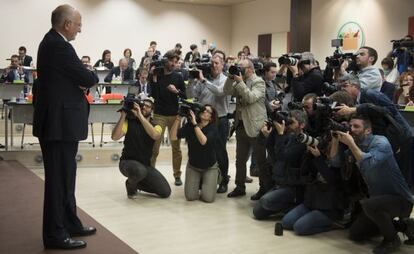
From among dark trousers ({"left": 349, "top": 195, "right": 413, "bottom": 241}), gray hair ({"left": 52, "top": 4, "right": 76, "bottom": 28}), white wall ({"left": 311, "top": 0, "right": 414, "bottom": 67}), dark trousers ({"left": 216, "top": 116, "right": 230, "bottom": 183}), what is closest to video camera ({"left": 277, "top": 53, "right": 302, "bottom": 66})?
dark trousers ({"left": 216, "top": 116, "right": 230, "bottom": 183})

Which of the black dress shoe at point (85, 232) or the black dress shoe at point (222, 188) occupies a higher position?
the black dress shoe at point (222, 188)

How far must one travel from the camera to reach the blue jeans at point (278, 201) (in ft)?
14.0

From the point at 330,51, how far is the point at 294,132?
9021 mm

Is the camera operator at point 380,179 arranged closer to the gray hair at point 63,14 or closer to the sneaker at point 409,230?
the sneaker at point 409,230

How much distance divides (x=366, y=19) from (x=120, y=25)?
692cm

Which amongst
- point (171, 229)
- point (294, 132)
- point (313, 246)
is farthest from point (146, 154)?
point (313, 246)

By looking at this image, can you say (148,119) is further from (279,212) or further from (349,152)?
(349,152)

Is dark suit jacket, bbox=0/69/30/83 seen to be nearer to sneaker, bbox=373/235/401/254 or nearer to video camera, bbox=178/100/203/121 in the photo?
video camera, bbox=178/100/203/121

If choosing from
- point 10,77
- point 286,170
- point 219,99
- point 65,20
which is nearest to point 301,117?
point 286,170

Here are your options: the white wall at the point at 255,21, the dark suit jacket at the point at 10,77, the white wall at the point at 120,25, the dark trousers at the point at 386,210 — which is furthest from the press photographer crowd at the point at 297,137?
the white wall at the point at 120,25

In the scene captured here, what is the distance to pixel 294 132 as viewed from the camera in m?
4.23

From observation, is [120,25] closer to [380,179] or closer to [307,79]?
[307,79]

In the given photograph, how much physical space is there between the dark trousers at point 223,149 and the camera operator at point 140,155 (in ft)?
2.00

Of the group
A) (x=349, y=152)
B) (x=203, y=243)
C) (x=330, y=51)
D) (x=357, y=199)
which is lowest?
(x=203, y=243)
